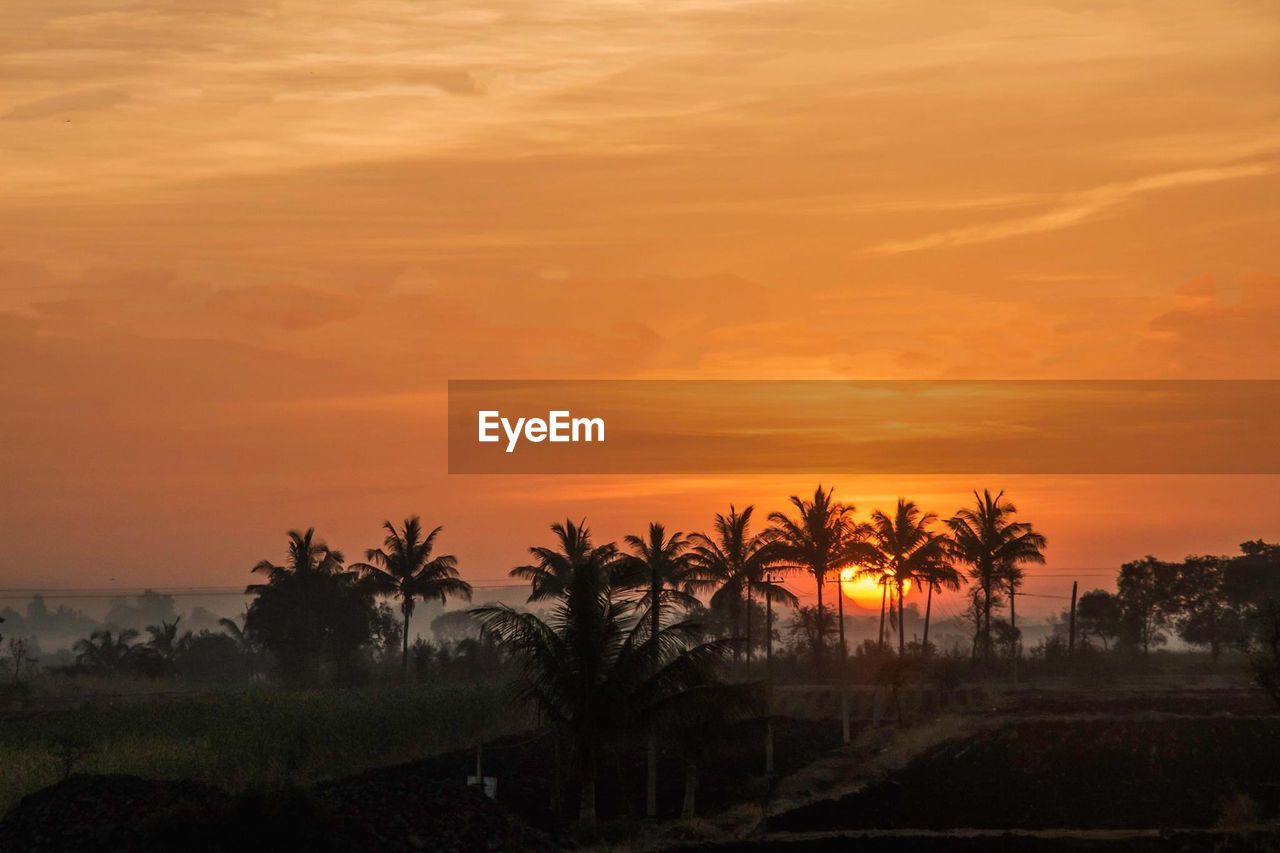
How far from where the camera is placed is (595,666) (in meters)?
41.3

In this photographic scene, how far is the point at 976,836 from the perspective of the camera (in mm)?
39281

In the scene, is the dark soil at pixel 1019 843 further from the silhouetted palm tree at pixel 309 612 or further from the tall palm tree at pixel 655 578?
the silhouetted palm tree at pixel 309 612

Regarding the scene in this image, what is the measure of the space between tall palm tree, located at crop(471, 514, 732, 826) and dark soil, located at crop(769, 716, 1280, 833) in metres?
5.24

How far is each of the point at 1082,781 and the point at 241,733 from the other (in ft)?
102

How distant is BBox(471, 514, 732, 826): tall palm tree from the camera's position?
4125cm

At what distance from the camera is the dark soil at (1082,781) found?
41.9 m

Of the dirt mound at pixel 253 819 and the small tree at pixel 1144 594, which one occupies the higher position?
the small tree at pixel 1144 594

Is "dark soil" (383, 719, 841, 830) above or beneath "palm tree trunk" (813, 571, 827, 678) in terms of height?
beneath

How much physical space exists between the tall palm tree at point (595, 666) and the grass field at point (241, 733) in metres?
8.67

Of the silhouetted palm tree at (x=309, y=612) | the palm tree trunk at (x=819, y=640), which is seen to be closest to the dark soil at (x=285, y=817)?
the palm tree trunk at (x=819, y=640)

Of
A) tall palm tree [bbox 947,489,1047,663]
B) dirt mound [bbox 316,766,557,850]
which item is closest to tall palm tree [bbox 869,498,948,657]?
tall palm tree [bbox 947,489,1047,663]

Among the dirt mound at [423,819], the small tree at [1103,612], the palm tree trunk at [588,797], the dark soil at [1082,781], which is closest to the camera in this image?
the dirt mound at [423,819]

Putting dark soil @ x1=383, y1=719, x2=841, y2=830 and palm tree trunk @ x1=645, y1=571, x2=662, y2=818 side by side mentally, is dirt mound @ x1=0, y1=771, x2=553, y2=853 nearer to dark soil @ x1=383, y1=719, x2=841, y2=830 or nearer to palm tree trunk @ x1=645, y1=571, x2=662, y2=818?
dark soil @ x1=383, y1=719, x2=841, y2=830

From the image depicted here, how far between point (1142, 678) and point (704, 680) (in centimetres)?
5332
